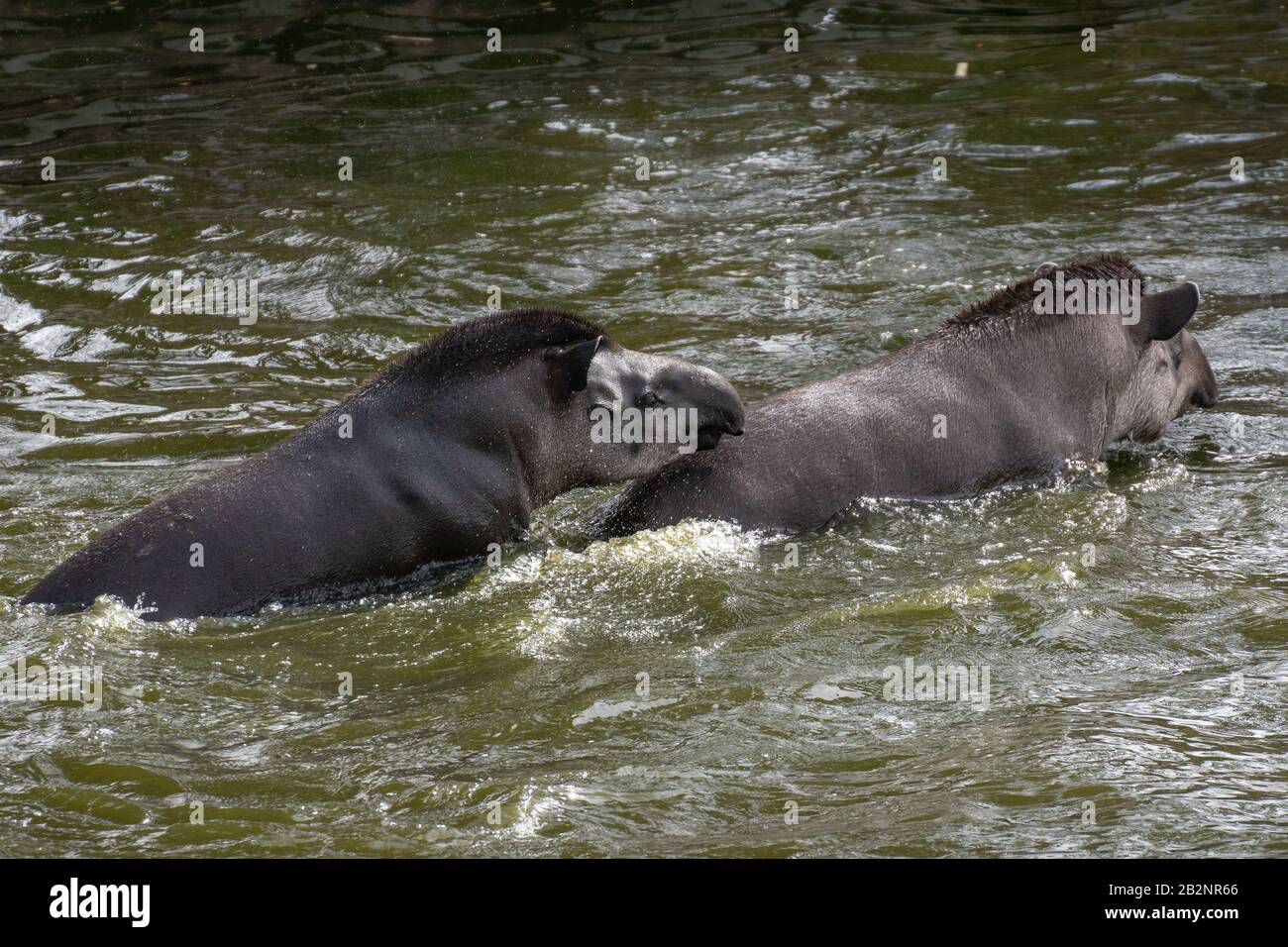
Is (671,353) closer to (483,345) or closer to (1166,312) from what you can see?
(483,345)

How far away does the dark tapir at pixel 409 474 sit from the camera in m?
8.24

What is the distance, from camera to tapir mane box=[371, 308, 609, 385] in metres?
9.12

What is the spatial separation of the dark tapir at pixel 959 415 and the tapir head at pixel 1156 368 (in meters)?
0.01

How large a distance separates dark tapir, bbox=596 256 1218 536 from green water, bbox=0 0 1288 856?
0.69 feet

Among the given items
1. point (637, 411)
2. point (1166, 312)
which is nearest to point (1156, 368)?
point (1166, 312)

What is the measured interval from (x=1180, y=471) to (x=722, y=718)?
4.55 meters

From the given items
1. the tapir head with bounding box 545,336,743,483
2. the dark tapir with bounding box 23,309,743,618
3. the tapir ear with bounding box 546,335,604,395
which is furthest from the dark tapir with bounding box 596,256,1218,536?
the tapir ear with bounding box 546,335,604,395

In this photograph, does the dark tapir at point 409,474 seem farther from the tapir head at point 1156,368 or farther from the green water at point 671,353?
the tapir head at point 1156,368

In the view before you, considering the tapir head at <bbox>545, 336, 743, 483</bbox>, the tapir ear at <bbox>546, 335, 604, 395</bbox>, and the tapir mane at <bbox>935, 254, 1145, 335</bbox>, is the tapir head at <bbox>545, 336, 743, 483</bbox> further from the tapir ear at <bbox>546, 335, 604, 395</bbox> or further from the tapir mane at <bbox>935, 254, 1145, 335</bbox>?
the tapir mane at <bbox>935, 254, 1145, 335</bbox>

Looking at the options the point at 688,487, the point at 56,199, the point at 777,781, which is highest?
the point at 56,199

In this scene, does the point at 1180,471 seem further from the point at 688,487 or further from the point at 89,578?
the point at 89,578

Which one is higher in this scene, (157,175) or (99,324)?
(157,175)

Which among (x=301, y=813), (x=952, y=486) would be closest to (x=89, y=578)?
(x=301, y=813)

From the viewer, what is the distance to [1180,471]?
10117mm
